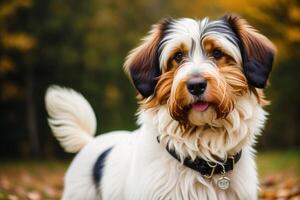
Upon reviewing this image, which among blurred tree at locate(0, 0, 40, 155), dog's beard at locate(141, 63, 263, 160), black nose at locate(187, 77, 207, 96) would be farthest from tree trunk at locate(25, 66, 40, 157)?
black nose at locate(187, 77, 207, 96)

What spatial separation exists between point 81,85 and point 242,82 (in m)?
18.8

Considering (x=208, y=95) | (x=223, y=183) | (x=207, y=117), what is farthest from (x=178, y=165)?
(x=208, y=95)

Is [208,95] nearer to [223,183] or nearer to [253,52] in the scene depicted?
[253,52]

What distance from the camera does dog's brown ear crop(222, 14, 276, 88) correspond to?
16.5ft

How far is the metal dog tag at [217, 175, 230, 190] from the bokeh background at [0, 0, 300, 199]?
41.1 ft

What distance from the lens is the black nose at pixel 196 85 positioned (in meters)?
4.62

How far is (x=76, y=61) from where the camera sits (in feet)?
75.8

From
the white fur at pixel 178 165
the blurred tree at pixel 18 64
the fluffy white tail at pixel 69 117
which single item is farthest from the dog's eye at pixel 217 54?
the blurred tree at pixel 18 64

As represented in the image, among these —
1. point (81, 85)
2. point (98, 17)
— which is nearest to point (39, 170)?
point (81, 85)

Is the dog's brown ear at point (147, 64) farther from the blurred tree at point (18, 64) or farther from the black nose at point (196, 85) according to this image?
the blurred tree at point (18, 64)

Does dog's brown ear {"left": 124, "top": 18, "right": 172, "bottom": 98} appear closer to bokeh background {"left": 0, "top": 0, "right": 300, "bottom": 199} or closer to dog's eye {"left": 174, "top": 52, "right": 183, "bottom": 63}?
dog's eye {"left": 174, "top": 52, "right": 183, "bottom": 63}

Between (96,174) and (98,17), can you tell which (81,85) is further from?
(96,174)

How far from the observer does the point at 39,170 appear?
18.5 meters

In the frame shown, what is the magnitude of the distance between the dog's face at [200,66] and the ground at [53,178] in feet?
10.3
